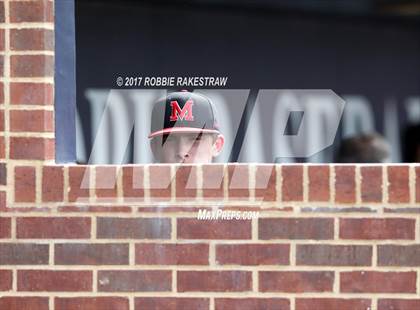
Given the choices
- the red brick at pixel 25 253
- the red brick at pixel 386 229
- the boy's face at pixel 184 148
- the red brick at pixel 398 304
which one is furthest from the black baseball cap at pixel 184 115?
the red brick at pixel 398 304

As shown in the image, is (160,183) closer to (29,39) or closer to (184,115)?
(184,115)

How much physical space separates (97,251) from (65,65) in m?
0.76

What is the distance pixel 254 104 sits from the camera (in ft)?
29.0

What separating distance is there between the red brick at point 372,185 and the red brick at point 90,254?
935mm

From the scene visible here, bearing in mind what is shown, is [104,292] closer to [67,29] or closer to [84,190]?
[84,190]

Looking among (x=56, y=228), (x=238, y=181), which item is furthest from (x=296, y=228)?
(x=56, y=228)

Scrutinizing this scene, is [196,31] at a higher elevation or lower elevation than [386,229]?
higher

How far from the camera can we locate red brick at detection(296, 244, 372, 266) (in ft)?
13.0

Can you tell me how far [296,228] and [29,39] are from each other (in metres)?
1.27

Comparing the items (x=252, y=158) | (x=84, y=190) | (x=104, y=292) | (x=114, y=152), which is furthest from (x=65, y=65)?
(x=252, y=158)

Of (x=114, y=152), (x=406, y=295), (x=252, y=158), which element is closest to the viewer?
(x=406, y=295)

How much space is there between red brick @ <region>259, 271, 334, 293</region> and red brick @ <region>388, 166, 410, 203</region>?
1.23 ft

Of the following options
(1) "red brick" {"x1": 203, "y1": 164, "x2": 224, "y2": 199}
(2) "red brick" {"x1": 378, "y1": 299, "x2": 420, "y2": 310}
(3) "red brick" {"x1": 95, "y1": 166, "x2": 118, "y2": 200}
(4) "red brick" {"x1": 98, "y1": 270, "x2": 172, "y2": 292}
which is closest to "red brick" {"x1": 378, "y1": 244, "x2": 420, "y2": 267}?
(2) "red brick" {"x1": 378, "y1": 299, "x2": 420, "y2": 310}

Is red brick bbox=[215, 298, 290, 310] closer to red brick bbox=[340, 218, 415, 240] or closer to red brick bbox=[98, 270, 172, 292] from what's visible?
red brick bbox=[98, 270, 172, 292]
